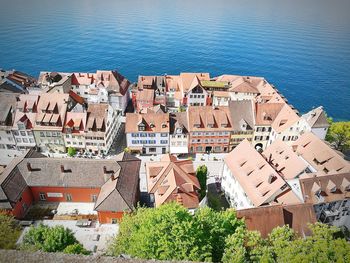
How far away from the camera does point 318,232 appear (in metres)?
41.4

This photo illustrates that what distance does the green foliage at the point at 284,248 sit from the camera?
117ft

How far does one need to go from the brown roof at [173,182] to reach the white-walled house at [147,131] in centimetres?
1565

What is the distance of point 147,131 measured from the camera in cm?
8375

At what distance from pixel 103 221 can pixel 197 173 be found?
77.3 ft

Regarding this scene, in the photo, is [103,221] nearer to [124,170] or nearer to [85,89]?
[124,170]

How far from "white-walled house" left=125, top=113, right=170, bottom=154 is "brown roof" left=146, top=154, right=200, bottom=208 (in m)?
15.6

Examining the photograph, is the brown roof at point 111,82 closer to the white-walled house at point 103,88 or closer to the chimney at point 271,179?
the white-walled house at point 103,88

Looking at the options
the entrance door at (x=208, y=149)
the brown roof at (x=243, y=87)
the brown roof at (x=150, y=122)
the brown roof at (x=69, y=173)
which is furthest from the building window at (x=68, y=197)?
the brown roof at (x=243, y=87)

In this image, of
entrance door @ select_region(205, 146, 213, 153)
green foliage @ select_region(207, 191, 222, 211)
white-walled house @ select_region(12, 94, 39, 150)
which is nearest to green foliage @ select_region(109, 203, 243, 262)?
green foliage @ select_region(207, 191, 222, 211)

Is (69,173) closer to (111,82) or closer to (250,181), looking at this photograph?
(250,181)

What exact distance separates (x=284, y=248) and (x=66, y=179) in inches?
1799

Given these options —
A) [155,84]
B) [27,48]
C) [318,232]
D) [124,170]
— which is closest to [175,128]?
[124,170]

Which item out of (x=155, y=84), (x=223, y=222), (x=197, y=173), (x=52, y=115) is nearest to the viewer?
(x=223, y=222)

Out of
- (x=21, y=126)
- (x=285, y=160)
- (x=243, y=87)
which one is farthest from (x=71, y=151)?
(x=243, y=87)
